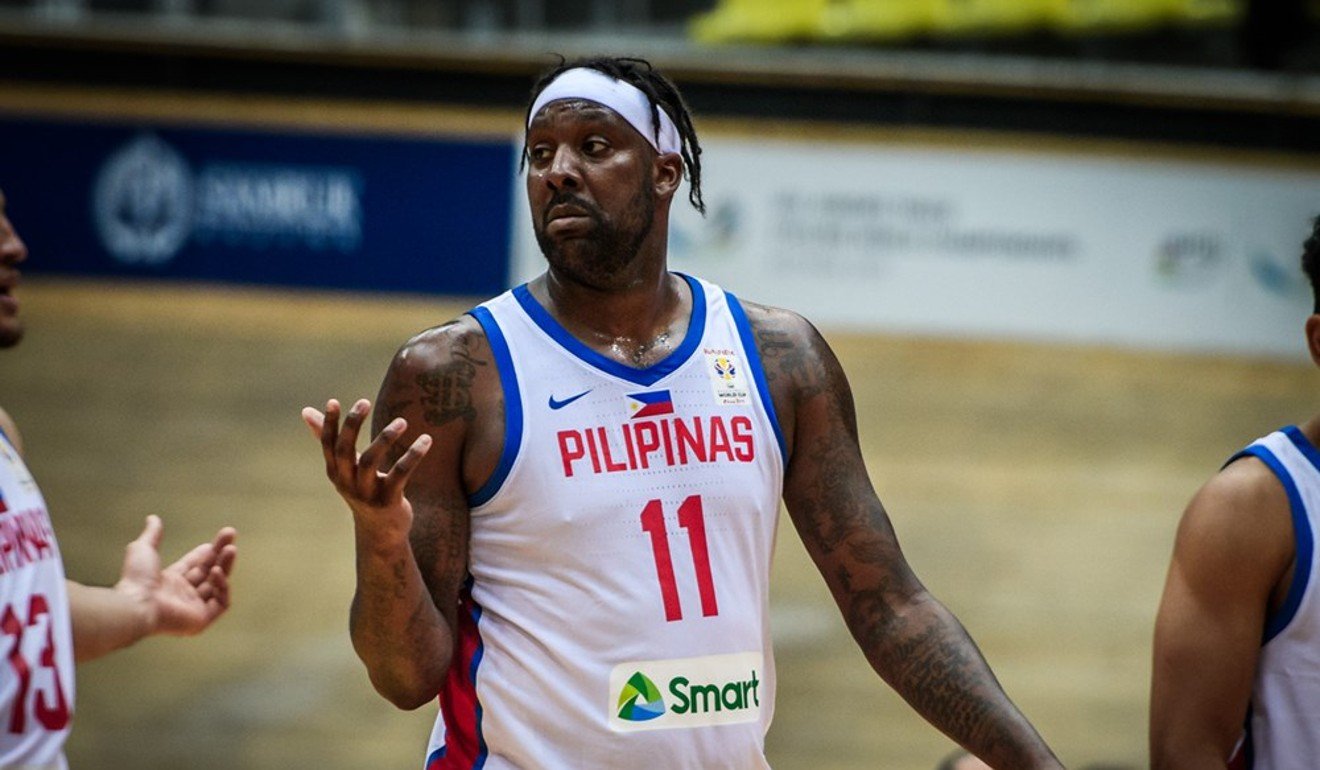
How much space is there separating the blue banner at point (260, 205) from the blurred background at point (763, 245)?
16mm

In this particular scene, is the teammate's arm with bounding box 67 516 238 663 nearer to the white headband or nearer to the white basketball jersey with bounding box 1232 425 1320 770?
the white headband

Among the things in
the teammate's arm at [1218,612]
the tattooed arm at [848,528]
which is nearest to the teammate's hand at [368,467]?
the tattooed arm at [848,528]

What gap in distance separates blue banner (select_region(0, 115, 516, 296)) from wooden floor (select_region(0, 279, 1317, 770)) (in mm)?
168

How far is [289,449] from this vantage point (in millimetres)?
8375

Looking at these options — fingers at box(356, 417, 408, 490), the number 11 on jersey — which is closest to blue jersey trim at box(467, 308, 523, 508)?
the number 11 on jersey

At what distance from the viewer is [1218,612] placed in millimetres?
2719

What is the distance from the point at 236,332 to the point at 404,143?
1.37 metres

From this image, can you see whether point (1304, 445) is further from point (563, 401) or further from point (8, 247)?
point (8, 247)

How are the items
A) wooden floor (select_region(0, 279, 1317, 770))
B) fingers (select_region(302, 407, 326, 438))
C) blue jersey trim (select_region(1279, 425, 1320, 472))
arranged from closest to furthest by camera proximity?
fingers (select_region(302, 407, 326, 438))
blue jersey trim (select_region(1279, 425, 1320, 472))
wooden floor (select_region(0, 279, 1317, 770))

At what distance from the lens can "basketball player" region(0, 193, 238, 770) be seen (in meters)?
2.57

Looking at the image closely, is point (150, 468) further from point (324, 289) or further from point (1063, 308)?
point (1063, 308)

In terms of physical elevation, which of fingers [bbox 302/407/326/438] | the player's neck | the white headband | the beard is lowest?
fingers [bbox 302/407/326/438]

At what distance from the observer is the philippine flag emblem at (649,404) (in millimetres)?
2975

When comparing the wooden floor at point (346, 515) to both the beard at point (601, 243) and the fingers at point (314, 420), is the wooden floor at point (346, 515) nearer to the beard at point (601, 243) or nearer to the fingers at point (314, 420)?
the beard at point (601, 243)
